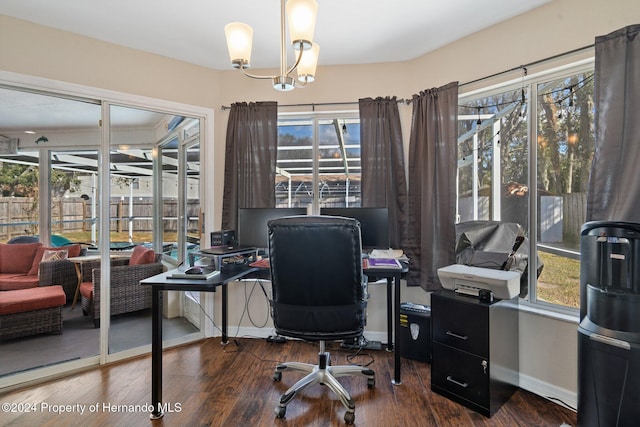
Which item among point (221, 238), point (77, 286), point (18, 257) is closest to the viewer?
point (221, 238)

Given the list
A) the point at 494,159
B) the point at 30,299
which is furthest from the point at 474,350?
the point at 30,299

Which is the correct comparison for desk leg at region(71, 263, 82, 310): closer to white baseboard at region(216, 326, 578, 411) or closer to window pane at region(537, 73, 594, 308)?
white baseboard at region(216, 326, 578, 411)

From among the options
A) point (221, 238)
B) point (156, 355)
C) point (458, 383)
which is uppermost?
point (221, 238)

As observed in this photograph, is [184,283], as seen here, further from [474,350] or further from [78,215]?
[78,215]

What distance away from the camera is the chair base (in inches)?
71.3

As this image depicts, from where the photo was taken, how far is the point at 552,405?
1937 mm

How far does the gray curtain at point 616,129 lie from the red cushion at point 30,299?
448 cm

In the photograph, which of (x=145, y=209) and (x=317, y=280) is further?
(x=145, y=209)

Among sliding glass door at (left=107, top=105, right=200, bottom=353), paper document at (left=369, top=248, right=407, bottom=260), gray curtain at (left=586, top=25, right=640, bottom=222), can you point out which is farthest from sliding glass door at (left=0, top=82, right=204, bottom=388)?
gray curtain at (left=586, top=25, right=640, bottom=222)

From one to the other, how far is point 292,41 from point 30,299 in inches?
134

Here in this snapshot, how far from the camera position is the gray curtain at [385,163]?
9.20 ft

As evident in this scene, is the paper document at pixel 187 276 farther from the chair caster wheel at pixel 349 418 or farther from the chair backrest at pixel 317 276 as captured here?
the chair caster wheel at pixel 349 418

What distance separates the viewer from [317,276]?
1746mm

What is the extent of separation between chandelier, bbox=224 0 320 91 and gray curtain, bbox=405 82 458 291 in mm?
1193
